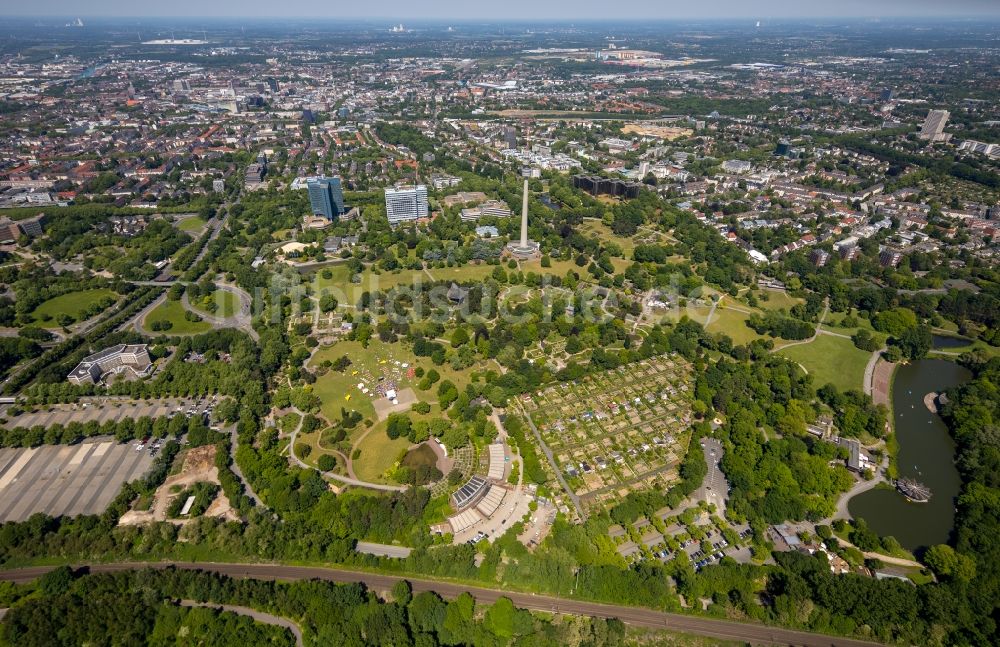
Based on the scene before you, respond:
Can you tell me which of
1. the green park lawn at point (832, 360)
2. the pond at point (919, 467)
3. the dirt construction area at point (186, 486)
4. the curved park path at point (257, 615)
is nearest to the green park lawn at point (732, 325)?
the green park lawn at point (832, 360)

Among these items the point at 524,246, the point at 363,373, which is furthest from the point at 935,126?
the point at 363,373

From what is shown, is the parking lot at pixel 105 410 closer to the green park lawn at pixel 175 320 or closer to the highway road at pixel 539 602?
the green park lawn at pixel 175 320

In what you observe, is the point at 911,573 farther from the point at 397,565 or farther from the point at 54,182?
the point at 54,182

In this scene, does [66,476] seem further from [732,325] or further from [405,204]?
[732,325]

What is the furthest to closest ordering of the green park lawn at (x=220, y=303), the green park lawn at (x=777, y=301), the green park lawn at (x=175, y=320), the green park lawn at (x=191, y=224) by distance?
the green park lawn at (x=191, y=224) < the green park lawn at (x=777, y=301) < the green park lawn at (x=220, y=303) < the green park lawn at (x=175, y=320)

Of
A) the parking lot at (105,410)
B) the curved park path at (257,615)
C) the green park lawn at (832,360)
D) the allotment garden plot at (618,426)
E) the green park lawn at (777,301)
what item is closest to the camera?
the curved park path at (257,615)

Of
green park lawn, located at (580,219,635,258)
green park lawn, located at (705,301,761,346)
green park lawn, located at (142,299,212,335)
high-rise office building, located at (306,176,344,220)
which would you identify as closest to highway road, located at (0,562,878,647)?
green park lawn, located at (142,299,212,335)

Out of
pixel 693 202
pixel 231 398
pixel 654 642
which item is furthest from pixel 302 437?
pixel 693 202
